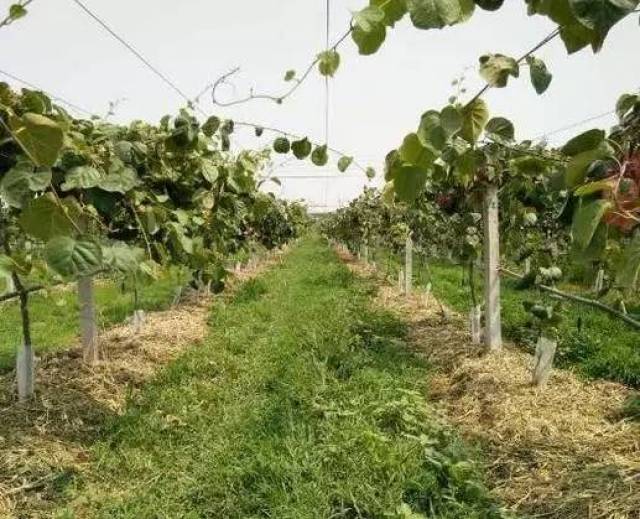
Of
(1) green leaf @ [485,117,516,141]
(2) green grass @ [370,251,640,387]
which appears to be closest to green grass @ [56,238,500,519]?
(2) green grass @ [370,251,640,387]

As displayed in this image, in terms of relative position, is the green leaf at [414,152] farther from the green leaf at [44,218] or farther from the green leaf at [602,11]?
the green leaf at [44,218]

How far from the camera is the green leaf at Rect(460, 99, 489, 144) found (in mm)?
1095

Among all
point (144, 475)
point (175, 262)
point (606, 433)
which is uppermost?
point (175, 262)

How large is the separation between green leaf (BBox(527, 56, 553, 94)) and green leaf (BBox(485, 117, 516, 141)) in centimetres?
16

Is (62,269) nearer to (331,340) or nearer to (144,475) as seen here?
(144,475)

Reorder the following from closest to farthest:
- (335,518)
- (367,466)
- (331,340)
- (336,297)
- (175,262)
Result: 1. (335,518)
2. (367,466)
3. (175,262)
4. (331,340)
5. (336,297)

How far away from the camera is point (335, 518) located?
289 cm

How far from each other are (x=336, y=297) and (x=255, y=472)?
20.5 feet

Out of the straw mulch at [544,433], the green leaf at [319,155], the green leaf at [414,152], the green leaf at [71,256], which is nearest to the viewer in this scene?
the green leaf at [414,152]

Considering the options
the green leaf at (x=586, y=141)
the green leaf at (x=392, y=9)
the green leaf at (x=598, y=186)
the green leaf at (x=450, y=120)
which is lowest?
the green leaf at (x=598, y=186)

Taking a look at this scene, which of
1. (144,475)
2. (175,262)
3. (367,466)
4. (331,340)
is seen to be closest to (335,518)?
(367,466)

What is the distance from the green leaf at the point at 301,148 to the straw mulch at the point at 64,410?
2.22 m

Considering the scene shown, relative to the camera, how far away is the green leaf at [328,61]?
3.93 ft

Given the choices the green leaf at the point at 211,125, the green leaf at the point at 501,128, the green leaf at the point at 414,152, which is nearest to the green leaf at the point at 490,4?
the green leaf at the point at 414,152
